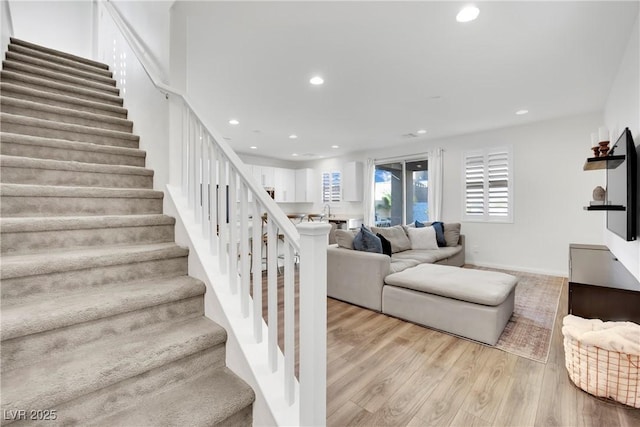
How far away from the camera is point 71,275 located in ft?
4.64

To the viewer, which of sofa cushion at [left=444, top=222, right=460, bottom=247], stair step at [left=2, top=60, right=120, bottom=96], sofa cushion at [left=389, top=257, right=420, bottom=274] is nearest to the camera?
stair step at [left=2, top=60, right=120, bottom=96]

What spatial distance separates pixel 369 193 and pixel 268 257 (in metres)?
6.06

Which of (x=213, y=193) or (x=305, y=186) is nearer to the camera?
(x=213, y=193)

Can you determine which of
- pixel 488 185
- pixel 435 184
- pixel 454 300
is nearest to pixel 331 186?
pixel 435 184

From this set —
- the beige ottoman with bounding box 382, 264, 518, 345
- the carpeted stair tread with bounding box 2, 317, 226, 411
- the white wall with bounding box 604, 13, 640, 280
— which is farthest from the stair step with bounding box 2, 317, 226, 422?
the white wall with bounding box 604, 13, 640, 280

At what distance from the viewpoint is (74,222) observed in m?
1.61

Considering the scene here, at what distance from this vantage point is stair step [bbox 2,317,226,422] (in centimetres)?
98

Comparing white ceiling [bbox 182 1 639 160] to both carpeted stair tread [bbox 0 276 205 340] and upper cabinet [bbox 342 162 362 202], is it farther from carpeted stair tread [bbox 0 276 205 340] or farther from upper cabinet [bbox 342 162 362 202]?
upper cabinet [bbox 342 162 362 202]

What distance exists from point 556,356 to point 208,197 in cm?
285

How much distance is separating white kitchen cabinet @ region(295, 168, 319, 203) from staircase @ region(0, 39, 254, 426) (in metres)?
6.32

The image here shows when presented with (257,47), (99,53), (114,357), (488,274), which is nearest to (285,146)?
(99,53)

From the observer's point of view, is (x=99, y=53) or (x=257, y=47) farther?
(x=99, y=53)

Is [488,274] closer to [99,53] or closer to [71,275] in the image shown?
[71,275]

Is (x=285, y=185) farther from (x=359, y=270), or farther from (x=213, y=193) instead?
(x=213, y=193)
